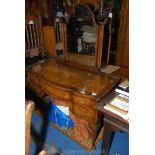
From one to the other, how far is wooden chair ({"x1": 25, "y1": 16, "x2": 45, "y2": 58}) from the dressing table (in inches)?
10.3

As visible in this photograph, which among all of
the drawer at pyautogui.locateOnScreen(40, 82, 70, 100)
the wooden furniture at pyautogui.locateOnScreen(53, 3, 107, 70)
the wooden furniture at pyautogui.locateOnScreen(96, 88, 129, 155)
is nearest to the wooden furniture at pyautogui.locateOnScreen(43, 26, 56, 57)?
the wooden furniture at pyautogui.locateOnScreen(53, 3, 107, 70)

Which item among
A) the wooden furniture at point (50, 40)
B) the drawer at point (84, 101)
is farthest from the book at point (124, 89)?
the wooden furniture at point (50, 40)

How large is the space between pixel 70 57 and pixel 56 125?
781 mm

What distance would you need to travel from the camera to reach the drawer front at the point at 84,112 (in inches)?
62.5

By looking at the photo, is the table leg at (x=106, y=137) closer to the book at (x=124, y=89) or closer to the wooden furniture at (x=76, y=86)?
the wooden furniture at (x=76, y=86)

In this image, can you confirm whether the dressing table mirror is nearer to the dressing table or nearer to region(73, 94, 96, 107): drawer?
the dressing table

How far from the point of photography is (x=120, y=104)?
138 cm

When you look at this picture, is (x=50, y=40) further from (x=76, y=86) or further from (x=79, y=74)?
(x=76, y=86)

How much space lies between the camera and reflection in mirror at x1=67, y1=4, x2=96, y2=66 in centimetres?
183

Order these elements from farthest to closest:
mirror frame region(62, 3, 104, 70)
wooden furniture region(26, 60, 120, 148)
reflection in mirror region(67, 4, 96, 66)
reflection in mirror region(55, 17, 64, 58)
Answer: reflection in mirror region(55, 17, 64, 58) → reflection in mirror region(67, 4, 96, 66) → mirror frame region(62, 3, 104, 70) → wooden furniture region(26, 60, 120, 148)
